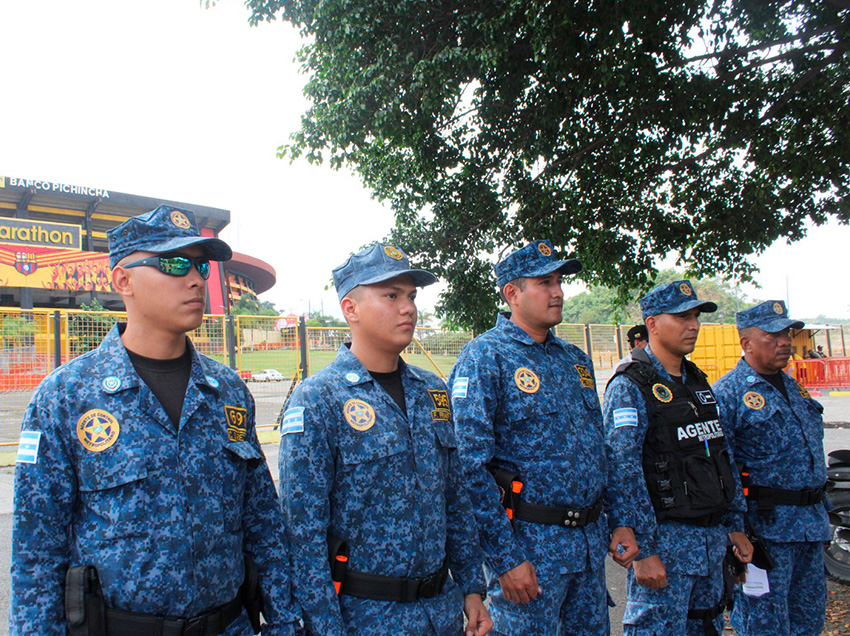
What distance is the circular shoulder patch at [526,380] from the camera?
9.08 ft

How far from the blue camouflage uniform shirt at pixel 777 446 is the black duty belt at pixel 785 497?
2 centimetres

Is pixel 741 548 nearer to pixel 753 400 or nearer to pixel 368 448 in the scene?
pixel 753 400

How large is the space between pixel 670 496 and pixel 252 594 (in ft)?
6.81

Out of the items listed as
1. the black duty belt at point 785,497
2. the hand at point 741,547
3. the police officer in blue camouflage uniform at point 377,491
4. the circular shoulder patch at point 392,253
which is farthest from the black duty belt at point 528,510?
the black duty belt at point 785,497

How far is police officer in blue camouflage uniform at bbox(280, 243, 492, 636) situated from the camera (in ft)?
6.59

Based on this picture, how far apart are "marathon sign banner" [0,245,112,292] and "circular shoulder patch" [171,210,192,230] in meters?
30.7

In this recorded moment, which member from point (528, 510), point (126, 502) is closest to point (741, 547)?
point (528, 510)

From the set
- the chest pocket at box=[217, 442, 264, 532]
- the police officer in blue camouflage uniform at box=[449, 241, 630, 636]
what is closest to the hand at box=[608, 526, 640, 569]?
the police officer in blue camouflage uniform at box=[449, 241, 630, 636]

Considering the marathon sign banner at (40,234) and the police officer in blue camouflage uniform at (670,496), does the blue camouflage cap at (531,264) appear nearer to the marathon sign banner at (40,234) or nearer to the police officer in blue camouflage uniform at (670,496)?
the police officer in blue camouflage uniform at (670,496)

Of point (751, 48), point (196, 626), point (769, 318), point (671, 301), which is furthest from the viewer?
point (751, 48)

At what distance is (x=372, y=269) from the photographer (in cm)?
240

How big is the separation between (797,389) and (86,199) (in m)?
37.3

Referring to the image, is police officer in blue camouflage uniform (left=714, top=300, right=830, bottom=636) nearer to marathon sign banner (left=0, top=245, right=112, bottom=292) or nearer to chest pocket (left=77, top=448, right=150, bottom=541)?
chest pocket (left=77, top=448, right=150, bottom=541)

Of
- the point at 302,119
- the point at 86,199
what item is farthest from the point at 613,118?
the point at 86,199
